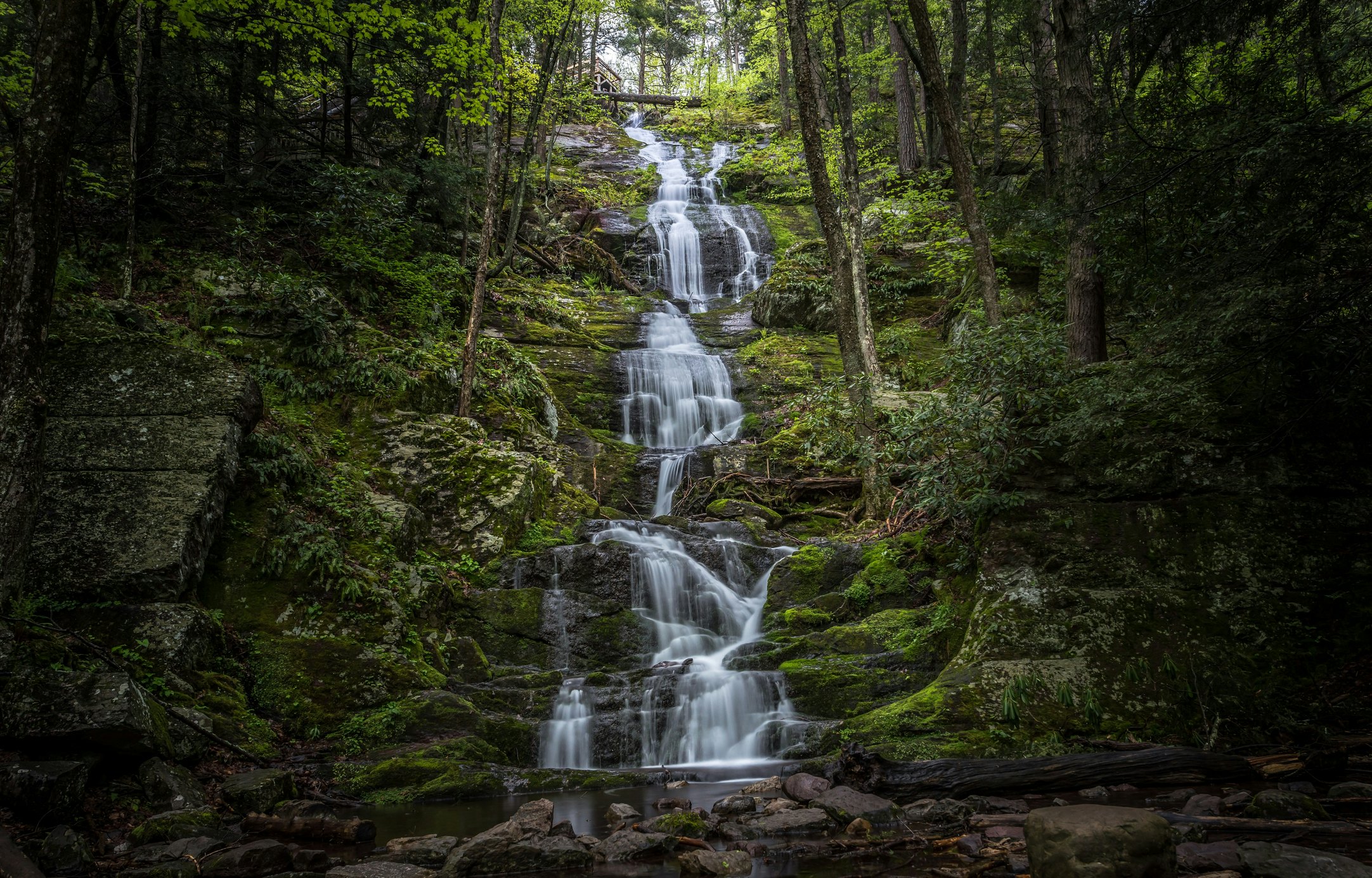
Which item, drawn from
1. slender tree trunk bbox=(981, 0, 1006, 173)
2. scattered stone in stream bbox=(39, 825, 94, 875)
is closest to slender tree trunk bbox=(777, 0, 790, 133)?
slender tree trunk bbox=(981, 0, 1006, 173)

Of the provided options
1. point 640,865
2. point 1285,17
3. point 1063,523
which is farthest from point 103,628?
point 1285,17

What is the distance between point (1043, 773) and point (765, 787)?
2001 millimetres

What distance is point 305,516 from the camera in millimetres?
8500

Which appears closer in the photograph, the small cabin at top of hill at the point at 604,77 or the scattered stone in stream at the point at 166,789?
the scattered stone in stream at the point at 166,789

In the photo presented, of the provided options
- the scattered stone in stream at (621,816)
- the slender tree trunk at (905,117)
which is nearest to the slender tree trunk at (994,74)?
the slender tree trunk at (905,117)

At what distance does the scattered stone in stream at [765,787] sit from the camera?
5414mm

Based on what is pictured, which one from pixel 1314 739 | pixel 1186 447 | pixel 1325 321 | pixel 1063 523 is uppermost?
pixel 1325 321

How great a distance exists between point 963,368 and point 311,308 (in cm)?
948

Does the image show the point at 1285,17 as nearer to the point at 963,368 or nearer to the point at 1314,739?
the point at 963,368

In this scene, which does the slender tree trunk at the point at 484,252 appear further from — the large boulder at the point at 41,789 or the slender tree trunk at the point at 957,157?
the large boulder at the point at 41,789

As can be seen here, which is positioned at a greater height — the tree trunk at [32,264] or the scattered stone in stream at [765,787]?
the tree trunk at [32,264]

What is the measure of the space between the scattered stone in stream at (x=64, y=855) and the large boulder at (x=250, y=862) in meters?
0.60

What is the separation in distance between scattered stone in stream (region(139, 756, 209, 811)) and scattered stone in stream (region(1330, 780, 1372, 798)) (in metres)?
7.23

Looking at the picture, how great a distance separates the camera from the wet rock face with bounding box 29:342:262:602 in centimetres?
641
